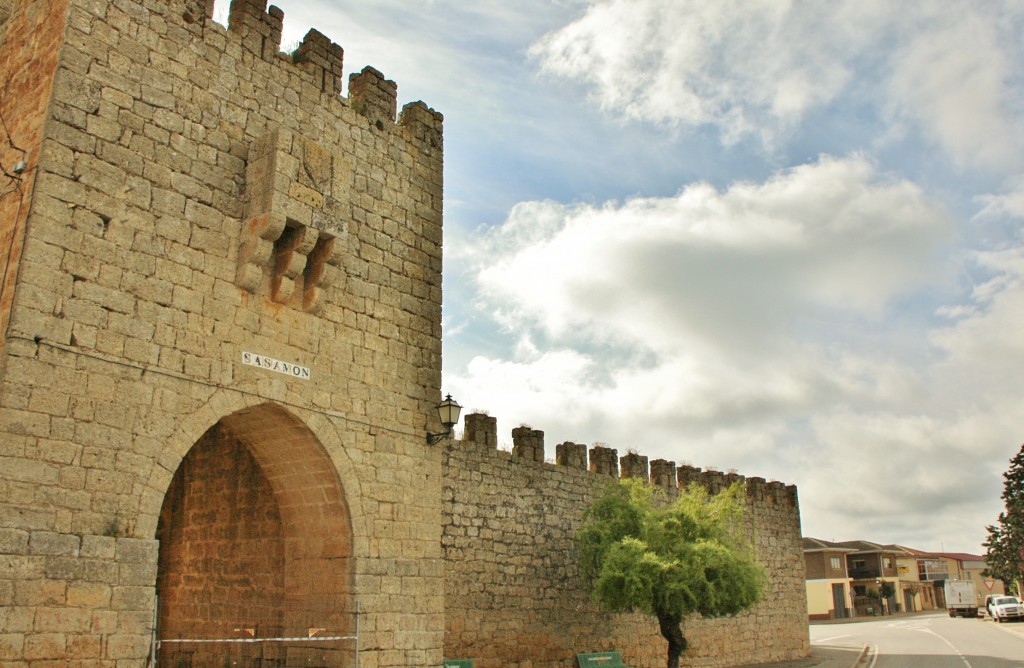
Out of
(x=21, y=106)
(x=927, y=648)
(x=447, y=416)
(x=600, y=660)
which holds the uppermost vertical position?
(x=21, y=106)

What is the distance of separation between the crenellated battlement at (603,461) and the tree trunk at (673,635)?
8.70 ft

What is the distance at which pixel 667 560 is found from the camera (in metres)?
13.2

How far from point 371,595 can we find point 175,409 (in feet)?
8.71

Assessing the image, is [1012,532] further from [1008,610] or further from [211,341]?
[211,341]

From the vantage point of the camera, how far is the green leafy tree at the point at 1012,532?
139 ft

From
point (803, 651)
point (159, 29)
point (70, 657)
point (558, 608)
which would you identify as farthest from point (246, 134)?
point (803, 651)

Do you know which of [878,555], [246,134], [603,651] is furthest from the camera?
[878,555]

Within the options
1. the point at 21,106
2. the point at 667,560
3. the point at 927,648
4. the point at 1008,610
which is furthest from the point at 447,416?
the point at 1008,610

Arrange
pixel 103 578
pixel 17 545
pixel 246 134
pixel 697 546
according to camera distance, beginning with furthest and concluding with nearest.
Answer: pixel 697 546 → pixel 246 134 → pixel 103 578 → pixel 17 545

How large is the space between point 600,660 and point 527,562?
2138 millimetres

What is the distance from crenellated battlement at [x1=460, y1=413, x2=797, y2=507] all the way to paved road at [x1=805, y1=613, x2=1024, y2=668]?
13.8 ft

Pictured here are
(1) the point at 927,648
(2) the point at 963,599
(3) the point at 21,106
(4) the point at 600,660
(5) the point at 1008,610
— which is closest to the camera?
(3) the point at 21,106

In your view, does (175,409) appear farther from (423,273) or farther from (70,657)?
(423,273)

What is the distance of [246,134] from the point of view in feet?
26.7
